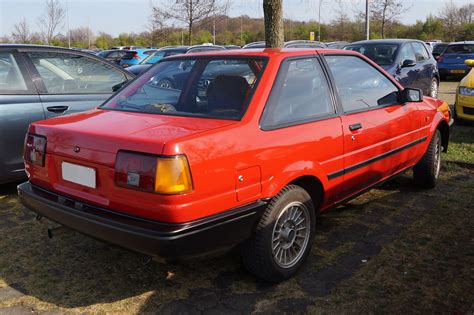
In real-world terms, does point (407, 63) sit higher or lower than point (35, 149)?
higher

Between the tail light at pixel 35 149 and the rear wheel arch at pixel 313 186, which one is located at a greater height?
the tail light at pixel 35 149

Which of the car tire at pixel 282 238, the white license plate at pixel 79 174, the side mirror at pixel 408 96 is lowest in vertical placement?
the car tire at pixel 282 238

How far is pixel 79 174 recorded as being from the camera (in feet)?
9.02

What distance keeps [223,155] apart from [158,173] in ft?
1.26

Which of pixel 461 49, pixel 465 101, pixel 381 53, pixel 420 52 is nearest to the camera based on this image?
pixel 465 101

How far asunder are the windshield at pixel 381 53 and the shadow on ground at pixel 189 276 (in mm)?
5803

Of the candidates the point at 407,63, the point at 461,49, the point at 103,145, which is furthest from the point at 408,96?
the point at 461,49

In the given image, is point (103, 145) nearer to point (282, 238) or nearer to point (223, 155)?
point (223, 155)

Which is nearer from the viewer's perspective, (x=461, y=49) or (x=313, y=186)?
(x=313, y=186)

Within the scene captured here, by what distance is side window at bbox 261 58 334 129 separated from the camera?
2969 millimetres

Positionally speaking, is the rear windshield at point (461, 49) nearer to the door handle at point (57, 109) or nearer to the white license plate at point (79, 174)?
the door handle at point (57, 109)

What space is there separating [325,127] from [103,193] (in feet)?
5.16

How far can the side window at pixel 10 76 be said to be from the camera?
4559mm

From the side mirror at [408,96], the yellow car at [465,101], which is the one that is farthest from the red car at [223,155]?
the yellow car at [465,101]
